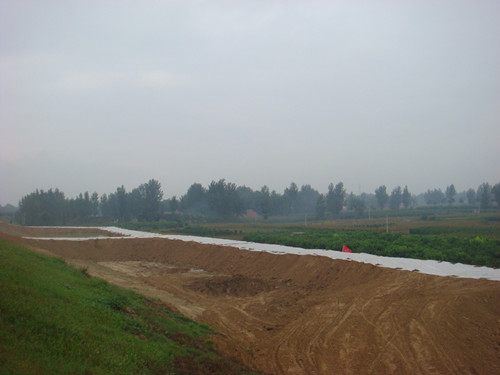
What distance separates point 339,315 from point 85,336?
715 cm

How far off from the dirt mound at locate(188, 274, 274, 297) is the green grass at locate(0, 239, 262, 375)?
6.18 m

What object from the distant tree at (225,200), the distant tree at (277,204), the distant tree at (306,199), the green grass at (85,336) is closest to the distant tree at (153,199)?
the distant tree at (225,200)

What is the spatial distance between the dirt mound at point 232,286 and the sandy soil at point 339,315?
4cm

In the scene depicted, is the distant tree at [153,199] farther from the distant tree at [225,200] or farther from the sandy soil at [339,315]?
the sandy soil at [339,315]

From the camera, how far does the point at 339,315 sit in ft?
34.6

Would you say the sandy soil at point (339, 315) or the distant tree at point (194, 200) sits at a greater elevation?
the distant tree at point (194, 200)

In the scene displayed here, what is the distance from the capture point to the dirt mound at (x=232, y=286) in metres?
14.6

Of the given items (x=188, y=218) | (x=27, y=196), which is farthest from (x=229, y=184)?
(x=27, y=196)

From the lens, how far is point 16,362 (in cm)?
384

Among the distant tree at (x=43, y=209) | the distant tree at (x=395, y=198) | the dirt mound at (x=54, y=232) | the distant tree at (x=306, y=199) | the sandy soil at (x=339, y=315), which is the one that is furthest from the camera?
the distant tree at (x=306, y=199)

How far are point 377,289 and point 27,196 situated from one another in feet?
252

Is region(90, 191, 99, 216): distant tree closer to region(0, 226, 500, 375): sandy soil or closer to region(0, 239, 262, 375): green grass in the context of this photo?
region(0, 226, 500, 375): sandy soil

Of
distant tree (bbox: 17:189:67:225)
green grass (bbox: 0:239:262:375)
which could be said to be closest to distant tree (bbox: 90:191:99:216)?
distant tree (bbox: 17:189:67:225)

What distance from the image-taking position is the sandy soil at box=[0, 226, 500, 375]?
762cm
